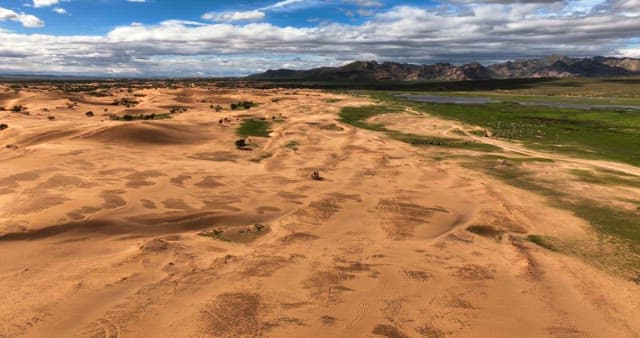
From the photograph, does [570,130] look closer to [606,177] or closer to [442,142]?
[442,142]

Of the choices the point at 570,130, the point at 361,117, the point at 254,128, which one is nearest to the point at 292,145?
the point at 254,128

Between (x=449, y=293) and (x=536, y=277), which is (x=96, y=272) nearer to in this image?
(x=449, y=293)

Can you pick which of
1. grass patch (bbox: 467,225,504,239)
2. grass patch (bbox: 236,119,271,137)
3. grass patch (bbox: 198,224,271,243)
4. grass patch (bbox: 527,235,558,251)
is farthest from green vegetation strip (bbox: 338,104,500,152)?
grass patch (bbox: 198,224,271,243)

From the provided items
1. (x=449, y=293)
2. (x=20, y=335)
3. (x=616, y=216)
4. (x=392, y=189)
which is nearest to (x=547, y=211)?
(x=616, y=216)

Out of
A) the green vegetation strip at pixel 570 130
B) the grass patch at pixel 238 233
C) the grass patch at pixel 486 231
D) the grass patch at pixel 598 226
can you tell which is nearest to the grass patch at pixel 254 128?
the grass patch at pixel 598 226

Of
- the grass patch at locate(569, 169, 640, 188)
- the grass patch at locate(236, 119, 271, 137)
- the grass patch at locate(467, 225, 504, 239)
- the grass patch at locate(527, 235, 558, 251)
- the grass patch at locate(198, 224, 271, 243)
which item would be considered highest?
the grass patch at locate(236, 119, 271, 137)

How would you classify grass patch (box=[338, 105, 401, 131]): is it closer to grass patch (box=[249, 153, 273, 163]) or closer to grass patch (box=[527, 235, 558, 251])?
grass patch (box=[249, 153, 273, 163])
